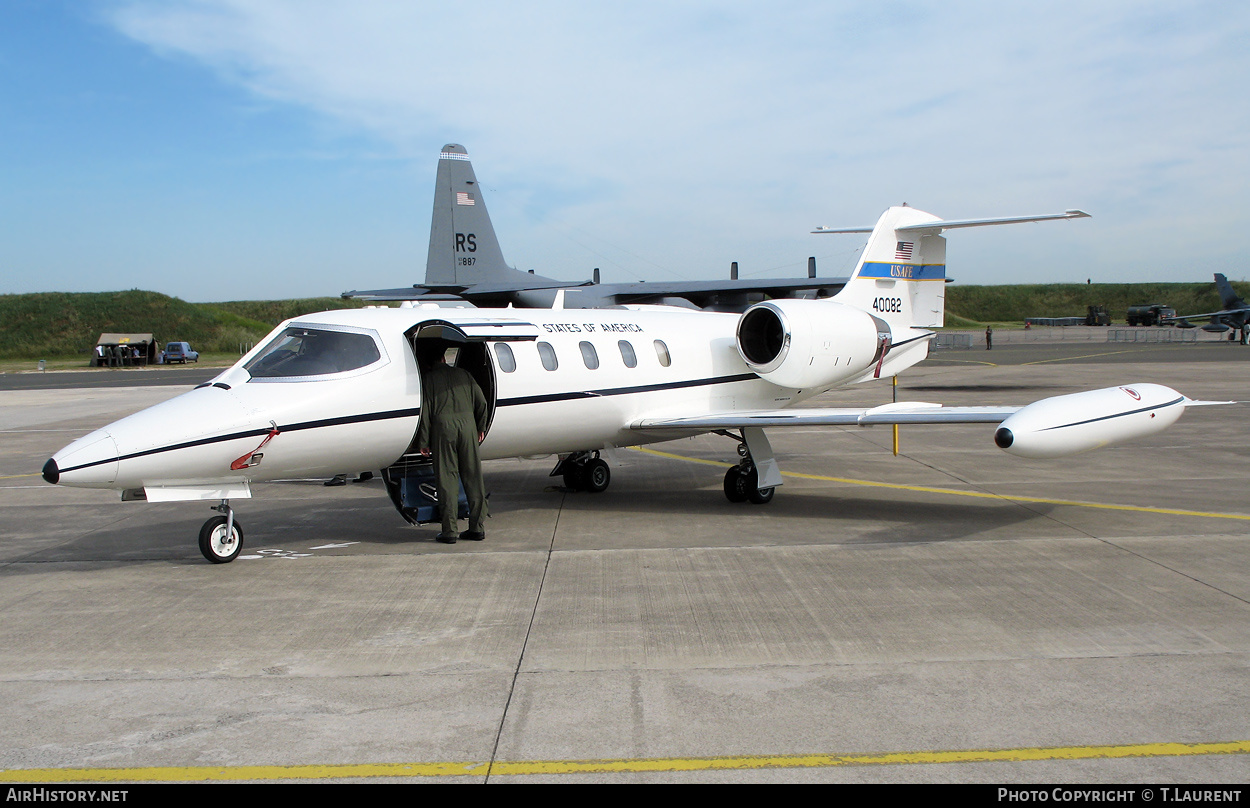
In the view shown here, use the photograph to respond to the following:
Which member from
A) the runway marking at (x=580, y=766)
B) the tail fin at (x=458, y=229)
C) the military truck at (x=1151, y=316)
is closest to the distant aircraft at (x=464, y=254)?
the tail fin at (x=458, y=229)

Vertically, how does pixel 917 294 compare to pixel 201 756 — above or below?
above

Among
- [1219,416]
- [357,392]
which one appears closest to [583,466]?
[357,392]

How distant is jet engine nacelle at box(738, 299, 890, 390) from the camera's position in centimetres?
1234

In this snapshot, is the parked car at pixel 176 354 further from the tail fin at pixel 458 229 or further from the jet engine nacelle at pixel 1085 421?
the jet engine nacelle at pixel 1085 421

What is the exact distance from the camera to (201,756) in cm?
464

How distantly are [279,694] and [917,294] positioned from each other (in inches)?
474

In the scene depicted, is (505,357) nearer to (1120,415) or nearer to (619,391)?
(619,391)

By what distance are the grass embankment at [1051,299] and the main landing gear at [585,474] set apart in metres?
116

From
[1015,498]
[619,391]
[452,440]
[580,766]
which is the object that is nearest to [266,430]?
[452,440]

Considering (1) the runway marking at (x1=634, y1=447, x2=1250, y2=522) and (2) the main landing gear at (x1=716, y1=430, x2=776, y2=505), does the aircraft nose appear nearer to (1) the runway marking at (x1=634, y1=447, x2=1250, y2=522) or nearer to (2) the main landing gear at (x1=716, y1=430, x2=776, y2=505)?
(2) the main landing gear at (x1=716, y1=430, x2=776, y2=505)

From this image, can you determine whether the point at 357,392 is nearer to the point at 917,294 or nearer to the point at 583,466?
the point at 583,466

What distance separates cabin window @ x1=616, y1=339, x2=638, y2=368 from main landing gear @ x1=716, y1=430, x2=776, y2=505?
66.7 inches

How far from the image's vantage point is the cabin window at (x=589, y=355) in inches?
439

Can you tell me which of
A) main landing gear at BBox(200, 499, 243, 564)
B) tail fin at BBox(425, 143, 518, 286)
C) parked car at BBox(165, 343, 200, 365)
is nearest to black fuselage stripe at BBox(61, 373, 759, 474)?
main landing gear at BBox(200, 499, 243, 564)
